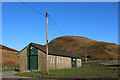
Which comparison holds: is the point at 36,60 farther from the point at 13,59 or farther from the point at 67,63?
the point at 13,59

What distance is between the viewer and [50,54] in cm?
3453

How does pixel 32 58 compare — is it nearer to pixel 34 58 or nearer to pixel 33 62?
pixel 34 58

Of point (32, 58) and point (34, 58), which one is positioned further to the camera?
point (32, 58)

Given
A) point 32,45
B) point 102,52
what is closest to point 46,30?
point 32,45

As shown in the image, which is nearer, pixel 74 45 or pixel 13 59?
pixel 13 59

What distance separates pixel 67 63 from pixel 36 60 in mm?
12518

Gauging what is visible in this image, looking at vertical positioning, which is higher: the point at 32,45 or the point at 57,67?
the point at 32,45

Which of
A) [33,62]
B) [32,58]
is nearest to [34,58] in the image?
[32,58]

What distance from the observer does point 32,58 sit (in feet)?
112

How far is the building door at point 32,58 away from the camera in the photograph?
3394 centimetres

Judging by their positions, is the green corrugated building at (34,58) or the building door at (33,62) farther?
the building door at (33,62)

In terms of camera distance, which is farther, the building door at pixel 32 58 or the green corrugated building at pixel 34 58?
the building door at pixel 32 58

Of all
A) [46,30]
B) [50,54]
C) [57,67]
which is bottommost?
[57,67]

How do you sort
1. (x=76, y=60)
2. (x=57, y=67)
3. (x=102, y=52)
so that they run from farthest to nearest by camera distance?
(x=102, y=52) → (x=76, y=60) → (x=57, y=67)
